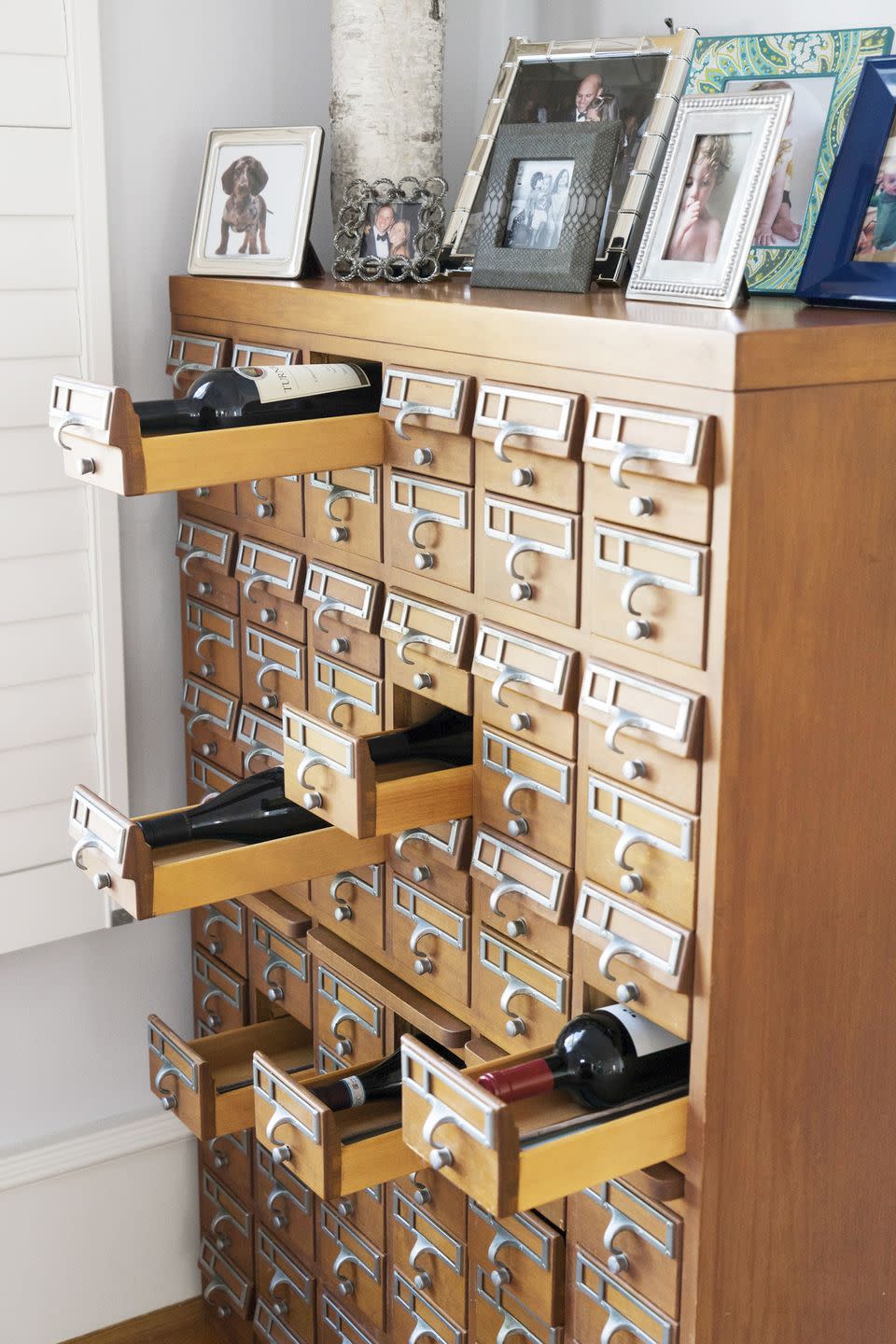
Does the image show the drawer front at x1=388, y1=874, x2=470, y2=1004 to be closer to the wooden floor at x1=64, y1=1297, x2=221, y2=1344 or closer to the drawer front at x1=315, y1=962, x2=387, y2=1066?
the drawer front at x1=315, y1=962, x2=387, y2=1066

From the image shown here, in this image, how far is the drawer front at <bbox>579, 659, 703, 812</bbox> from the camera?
4.27 feet

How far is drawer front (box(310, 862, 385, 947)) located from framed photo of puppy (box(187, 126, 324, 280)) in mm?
808

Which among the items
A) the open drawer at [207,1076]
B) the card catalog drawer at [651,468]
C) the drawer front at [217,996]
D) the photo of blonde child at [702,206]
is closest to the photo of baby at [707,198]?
the photo of blonde child at [702,206]

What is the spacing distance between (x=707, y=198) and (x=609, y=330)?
26 centimetres

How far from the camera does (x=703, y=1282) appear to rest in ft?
4.63

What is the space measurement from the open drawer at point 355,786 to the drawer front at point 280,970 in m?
0.46

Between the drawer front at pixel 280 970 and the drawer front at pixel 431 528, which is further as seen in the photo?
the drawer front at pixel 280 970

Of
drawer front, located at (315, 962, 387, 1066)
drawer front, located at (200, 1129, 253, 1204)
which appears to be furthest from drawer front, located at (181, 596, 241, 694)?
drawer front, located at (200, 1129, 253, 1204)

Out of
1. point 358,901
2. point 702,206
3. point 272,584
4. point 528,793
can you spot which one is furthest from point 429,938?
point 702,206

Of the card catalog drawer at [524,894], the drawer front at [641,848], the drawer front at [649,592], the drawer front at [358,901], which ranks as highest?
the drawer front at [649,592]

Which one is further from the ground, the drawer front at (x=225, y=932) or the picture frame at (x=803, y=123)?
the picture frame at (x=803, y=123)

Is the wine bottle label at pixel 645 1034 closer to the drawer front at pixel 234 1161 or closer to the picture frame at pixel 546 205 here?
the picture frame at pixel 546 205

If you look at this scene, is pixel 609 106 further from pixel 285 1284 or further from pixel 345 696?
pixel 285 1284

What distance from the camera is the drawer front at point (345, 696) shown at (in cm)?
181
